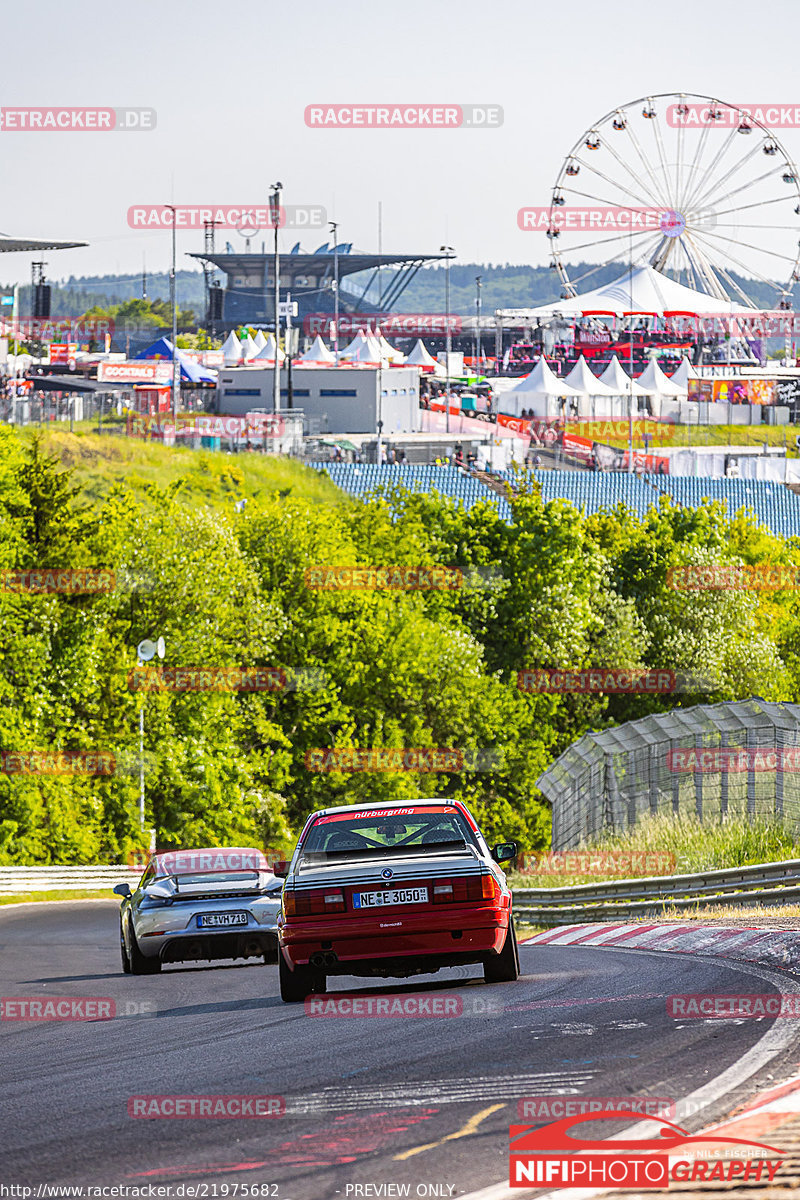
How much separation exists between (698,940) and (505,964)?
3.71 metres

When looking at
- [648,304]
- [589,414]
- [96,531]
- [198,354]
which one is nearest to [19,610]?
[96,531]

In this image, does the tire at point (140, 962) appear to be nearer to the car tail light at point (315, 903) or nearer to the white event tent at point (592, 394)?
the car tail light at point (315, 903)

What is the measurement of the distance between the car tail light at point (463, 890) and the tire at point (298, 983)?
3.49ft

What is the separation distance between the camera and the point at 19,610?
44344mm

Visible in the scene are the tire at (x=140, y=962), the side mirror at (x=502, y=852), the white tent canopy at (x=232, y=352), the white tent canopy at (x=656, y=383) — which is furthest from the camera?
the white tent canopy at (x=232, y=352)

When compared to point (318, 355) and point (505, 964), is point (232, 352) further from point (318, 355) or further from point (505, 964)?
point (505, 964)

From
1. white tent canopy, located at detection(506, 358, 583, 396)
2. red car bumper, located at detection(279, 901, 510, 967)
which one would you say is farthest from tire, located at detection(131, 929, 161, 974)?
white tent canopy, located at detection(506, 358, 583, 396)

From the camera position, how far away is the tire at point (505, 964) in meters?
11.0

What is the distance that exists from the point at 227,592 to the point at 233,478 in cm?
1958

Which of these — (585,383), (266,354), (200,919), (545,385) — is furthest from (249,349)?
(200,919)

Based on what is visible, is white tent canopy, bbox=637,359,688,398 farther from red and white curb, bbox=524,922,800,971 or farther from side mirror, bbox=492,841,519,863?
side mirror, bbox=492,841,519,863

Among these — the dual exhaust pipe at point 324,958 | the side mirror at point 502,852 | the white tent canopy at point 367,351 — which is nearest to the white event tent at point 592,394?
the white tent canopy at point 367,351

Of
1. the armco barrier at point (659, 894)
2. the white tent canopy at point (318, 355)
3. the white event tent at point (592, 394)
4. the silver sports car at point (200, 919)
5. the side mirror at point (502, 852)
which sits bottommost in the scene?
the armco barrier at point (659, 894)

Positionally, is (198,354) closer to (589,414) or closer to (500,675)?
(589,414)
